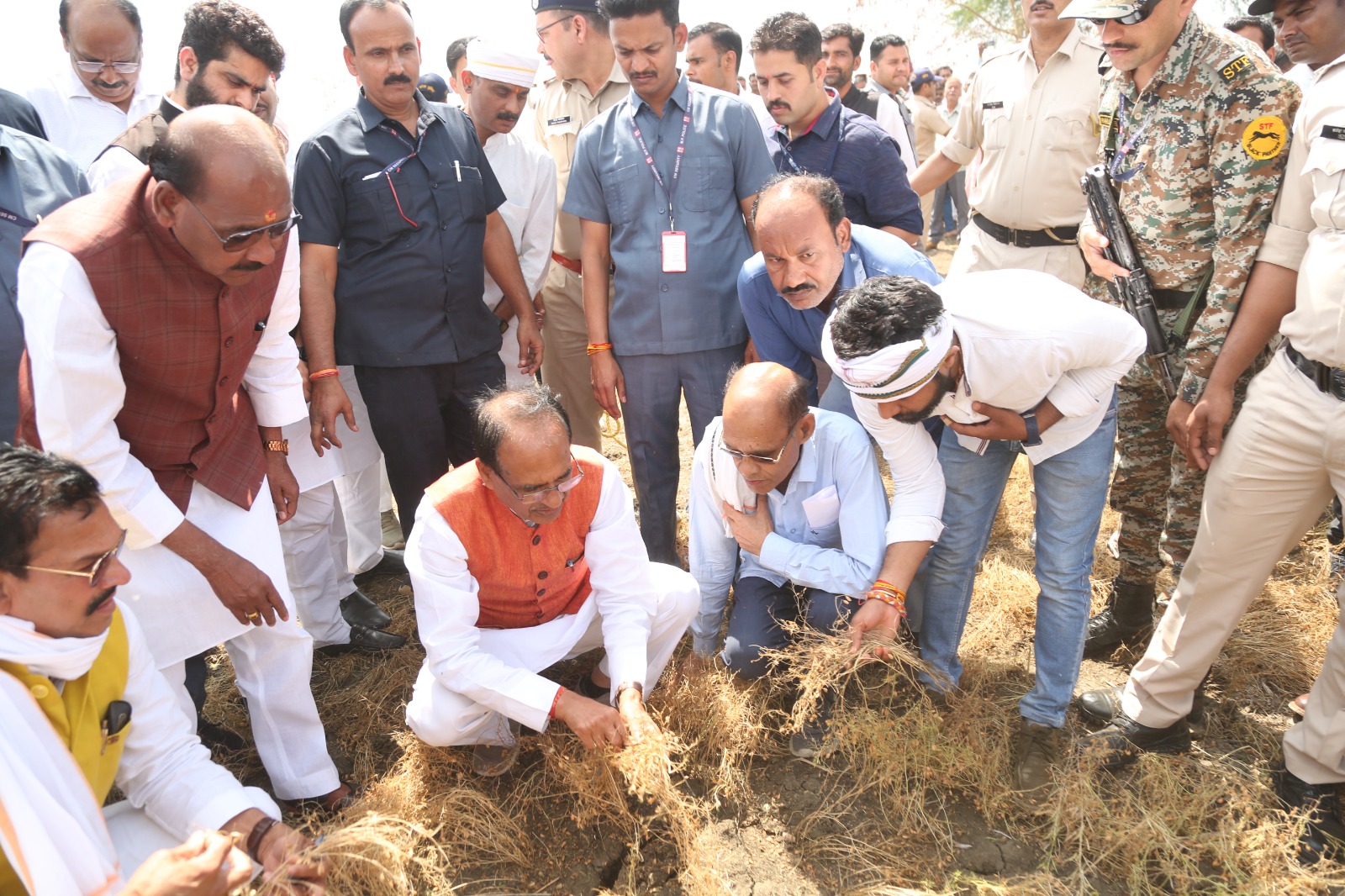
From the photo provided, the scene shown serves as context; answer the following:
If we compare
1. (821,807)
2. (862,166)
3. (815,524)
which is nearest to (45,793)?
(821,807)

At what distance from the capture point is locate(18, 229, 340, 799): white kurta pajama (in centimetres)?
215

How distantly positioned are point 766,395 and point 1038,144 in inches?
85.2

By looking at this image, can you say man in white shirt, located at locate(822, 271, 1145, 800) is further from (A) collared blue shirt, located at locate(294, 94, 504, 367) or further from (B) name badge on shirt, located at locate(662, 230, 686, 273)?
(A) collared blue shirt, located at locate(294, 94, 504, 367)

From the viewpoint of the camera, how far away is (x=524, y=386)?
285 centimetres

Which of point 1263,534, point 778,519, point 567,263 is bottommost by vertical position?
point 778,519

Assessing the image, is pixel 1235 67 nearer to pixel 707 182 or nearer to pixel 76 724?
pixel 707 182

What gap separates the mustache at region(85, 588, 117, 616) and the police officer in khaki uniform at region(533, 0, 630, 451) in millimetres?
2789

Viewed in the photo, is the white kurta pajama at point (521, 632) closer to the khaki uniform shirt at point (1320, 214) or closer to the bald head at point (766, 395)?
the bald head at point (766, 395)

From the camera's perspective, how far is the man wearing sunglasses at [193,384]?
2.17 m

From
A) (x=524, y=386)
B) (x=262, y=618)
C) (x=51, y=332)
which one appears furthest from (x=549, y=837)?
(x=51, y=332)

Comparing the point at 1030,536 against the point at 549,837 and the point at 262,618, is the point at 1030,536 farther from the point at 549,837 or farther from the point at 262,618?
the point at 262,618

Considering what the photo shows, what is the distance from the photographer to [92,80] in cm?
391

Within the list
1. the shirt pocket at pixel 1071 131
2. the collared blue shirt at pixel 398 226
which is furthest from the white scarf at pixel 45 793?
the shirt pocket at pixel 1071 131

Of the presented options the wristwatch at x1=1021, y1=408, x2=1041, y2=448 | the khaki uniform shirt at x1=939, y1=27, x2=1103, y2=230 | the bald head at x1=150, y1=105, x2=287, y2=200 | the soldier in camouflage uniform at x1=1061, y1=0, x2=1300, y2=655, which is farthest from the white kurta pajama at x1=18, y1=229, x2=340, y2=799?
the khaki uniform shirt at x1=939, y1=27, x2=1103, y2=230
